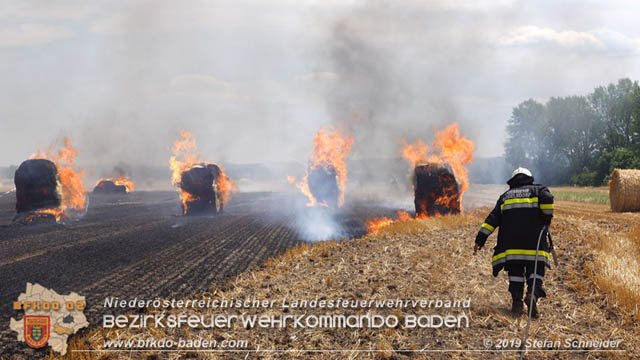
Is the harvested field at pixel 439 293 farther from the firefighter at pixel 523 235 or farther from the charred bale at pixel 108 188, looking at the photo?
the charred bale at pixel 108 188

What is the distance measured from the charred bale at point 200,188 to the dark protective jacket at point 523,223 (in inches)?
1051

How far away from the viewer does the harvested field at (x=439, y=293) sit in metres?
6.93

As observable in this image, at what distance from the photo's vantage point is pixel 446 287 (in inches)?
363

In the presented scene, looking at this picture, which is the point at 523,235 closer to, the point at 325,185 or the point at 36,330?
the point at 36,330

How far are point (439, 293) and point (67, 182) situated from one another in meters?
29.8

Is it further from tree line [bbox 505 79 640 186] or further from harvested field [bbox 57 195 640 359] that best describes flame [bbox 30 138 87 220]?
tree line [bbox 505 79 640 186]

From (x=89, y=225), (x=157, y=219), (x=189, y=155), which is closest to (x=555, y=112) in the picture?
(x=189, y=155)

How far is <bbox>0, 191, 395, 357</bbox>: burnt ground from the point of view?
1237 centimetres

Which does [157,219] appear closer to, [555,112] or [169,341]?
[169,341]

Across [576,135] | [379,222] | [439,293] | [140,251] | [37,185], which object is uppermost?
[576,135]

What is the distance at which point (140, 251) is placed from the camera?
1820cm

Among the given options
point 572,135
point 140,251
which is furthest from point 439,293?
point 572,135

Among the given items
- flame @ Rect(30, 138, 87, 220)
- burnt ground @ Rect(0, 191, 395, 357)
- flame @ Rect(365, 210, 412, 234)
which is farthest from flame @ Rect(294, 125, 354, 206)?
flame @ Rect(30, 138, 87, 220)

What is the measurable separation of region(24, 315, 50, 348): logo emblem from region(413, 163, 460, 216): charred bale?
→ 1867cm
